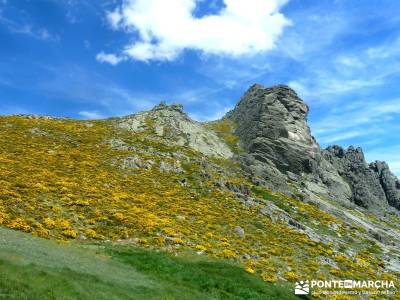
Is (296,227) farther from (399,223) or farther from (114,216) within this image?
(399,223)

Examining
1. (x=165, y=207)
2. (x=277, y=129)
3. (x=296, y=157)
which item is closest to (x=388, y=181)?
(x=296, y=157)

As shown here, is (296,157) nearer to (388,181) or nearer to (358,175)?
(358,175)

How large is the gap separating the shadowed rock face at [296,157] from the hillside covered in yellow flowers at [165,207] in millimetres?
11793

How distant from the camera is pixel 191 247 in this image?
1914 inches

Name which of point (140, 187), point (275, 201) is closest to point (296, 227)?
point (275, 201)

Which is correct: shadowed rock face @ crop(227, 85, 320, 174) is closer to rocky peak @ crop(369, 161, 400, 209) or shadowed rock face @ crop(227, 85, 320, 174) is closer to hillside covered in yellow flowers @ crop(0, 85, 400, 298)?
hillside covered in yellow flowers @ crop(0, 85, 400, 298)

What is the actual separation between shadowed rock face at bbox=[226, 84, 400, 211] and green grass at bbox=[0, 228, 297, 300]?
176 feet

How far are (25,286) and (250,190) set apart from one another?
60.1 meters

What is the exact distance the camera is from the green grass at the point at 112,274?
25272 millimetres

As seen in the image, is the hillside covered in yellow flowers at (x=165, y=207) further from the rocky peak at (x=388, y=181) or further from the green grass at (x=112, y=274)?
the rocky peak at (x=388, y=181)

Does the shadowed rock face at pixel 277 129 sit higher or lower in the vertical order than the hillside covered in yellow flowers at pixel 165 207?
higher

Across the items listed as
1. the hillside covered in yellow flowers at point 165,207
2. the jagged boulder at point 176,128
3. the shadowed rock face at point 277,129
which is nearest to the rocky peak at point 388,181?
the shadowed rock face at point 277,129

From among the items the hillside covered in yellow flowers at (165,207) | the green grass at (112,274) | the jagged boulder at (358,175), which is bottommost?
the green grass at (112,274)

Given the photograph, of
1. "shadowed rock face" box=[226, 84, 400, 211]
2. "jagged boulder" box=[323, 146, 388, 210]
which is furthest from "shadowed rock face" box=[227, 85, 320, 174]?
"jagged boulder" box=[323, 146, 388, 210]
